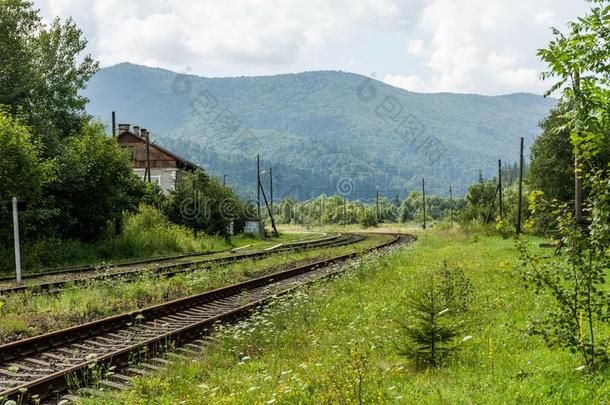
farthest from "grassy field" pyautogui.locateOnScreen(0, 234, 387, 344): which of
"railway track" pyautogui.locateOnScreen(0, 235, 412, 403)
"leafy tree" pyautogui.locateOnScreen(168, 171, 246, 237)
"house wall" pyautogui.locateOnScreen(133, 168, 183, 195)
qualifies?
"house wall" pyautogui.locateOnScreen(133, 168, 183, 195)

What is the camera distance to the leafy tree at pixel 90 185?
26.3 metres

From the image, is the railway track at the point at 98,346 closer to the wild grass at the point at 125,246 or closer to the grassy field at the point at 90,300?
the grassy field at the point at 90,300

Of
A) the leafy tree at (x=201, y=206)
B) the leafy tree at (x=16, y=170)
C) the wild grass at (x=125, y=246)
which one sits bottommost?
the wild grass at (x=125, y=246)

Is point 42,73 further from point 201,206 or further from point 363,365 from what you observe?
point 363,365

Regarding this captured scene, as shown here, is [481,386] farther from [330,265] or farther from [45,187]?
[45,187]

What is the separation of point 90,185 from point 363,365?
79.4 ft

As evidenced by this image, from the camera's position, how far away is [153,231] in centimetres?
3183

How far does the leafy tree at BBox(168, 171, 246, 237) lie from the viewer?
38.7 m

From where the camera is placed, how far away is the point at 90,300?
41.6ft

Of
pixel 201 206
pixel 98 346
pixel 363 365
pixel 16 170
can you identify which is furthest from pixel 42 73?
pixel 363 365

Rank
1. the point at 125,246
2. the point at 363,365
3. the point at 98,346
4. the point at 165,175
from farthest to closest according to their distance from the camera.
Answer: the point at 165,175 < the point at 125,246 < the point at 98,346 < the point at 363,365

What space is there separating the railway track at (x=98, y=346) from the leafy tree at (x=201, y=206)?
25.8 metres

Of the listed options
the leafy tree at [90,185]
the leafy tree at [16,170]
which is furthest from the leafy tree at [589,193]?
the leafy tree at [90,185]

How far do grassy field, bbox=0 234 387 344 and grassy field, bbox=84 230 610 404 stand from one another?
11.1ft
